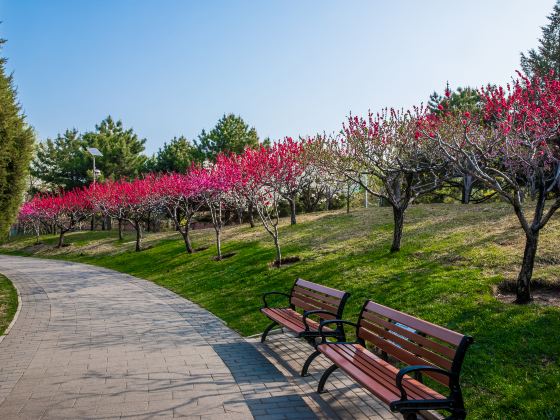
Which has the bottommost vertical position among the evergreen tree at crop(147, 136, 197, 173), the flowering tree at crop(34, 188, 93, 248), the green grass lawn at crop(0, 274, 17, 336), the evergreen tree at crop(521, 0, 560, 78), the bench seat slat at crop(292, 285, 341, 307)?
the green grass lawn at crop(0, 274, 17, 336)

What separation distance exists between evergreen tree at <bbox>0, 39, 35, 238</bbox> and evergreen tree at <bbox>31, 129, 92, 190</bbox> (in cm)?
2914

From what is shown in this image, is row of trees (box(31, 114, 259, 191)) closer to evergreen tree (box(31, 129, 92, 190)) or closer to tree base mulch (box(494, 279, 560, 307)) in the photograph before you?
evergreen tree (box(31, 129, 92, 190))

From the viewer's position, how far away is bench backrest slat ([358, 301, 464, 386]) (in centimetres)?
395

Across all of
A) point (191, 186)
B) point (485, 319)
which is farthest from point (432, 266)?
point (191, 186)

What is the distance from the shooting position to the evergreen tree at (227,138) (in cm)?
3853

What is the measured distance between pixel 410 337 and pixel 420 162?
31.7 ft

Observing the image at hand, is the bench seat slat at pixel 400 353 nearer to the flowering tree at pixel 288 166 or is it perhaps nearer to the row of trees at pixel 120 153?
the flowering tree at pixel 288 166

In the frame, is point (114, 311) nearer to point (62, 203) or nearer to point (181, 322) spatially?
point (181, 322)

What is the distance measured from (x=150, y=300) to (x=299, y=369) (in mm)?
7012

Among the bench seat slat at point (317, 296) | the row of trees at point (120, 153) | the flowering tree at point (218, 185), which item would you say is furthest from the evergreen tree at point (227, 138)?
the bench seat slat at point (317, 296)

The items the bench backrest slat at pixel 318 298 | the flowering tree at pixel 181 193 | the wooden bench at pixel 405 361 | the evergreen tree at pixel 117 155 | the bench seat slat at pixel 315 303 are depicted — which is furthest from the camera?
the evergreen tree at pixel 117 155

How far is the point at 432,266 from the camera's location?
1041 cm

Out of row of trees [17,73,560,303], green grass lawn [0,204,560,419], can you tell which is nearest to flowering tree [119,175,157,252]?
row of trees [17,73,560,303]

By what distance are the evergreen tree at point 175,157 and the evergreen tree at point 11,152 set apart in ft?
80.1
